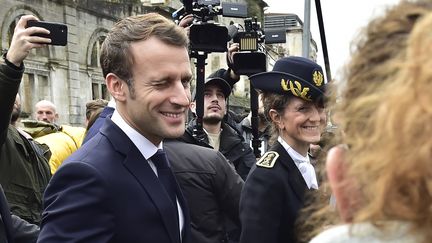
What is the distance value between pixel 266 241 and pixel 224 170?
21.6 inches

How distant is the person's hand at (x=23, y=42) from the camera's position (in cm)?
262

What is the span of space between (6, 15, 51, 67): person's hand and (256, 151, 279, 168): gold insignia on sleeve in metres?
1.24

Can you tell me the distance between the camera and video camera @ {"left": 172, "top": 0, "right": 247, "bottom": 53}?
4.50 meters

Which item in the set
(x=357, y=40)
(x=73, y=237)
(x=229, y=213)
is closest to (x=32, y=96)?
(x=229, y=213)

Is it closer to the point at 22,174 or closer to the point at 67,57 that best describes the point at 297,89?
the point at 22,174

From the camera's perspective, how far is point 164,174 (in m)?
2.02

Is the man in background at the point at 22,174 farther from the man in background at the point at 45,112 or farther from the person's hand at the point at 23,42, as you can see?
the man in background at the point at 45,112

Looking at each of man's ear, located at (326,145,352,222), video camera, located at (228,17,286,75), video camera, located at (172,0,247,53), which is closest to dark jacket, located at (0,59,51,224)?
video camera, located at (172,0,247,53)

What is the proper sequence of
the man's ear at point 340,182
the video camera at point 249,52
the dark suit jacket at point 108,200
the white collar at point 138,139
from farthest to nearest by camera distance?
the video camera at point 249,52, the white collar at point 138,139, the dark suit jacket at point 108,200, the man's ear at point 340,182

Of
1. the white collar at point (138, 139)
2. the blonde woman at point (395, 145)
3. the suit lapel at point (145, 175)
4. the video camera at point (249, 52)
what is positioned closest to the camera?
the blonde woman at point (395, 145)

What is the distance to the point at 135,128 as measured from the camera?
1.96m

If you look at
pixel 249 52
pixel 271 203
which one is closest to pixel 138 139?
pixel 271 203

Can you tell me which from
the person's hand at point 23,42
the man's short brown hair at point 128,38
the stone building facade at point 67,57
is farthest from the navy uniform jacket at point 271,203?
the stone building facade at point 67,57

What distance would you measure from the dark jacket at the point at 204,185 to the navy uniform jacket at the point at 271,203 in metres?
0.30
